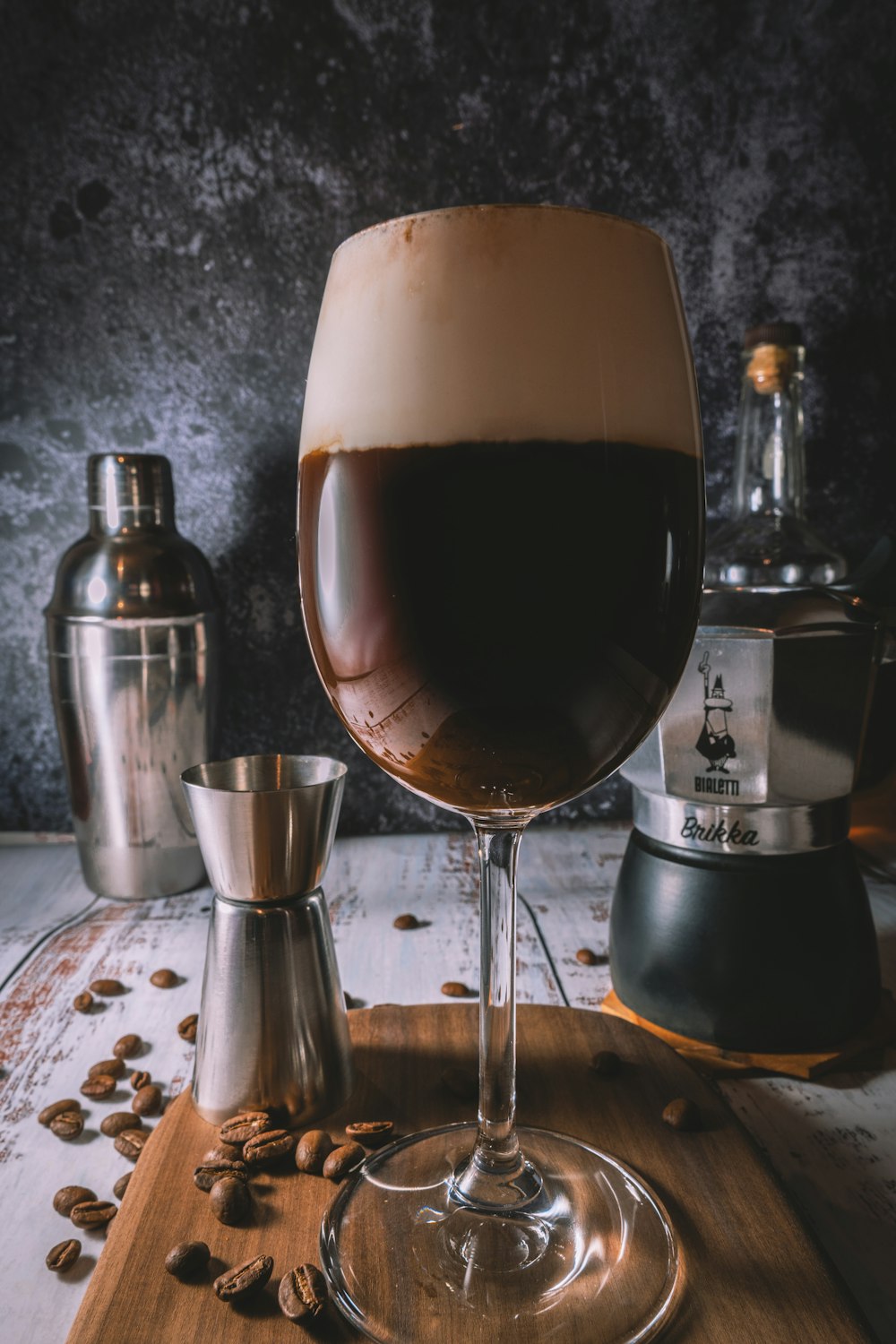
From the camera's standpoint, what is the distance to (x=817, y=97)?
1.23m

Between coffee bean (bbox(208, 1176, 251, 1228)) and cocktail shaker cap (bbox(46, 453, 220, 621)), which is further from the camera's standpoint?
cocktail shaker cap (bbox(46, 453, 220, 621))

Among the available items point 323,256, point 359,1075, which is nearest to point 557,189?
point 323,256

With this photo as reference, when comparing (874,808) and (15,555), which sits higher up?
(15,555)

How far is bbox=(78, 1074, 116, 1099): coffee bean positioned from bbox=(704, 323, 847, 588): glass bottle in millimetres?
809

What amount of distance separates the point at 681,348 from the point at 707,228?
94cm

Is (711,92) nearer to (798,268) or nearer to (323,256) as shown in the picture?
(798,268)

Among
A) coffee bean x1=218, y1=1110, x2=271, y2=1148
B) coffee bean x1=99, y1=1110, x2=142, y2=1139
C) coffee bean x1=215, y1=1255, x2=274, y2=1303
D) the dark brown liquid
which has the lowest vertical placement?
coffee bean x1=99, y1=1110, x2=142, y2=1139

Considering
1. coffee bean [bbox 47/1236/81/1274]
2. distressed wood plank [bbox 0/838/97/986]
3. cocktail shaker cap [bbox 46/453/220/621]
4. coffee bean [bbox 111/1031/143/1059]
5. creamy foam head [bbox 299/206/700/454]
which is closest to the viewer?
creamy foam head [bbox 299/206/700/454]

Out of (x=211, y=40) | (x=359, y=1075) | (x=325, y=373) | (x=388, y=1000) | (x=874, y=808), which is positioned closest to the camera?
(x=325, y=373)

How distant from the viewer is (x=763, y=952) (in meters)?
0.66

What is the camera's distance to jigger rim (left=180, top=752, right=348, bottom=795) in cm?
66

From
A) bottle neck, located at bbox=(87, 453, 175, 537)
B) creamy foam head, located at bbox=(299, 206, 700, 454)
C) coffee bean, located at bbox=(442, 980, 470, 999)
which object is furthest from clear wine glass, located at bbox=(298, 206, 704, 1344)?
bottle neck, located at bbox=(87, 453, 175, 537)

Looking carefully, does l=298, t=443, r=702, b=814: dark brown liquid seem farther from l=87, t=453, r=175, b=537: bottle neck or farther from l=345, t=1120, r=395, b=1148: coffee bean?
l=87, t=453, r=175, b=537: bottle neck

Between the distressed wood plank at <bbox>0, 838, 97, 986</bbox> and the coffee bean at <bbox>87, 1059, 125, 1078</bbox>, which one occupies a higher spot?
the coffee bean at <bbox>87, 1059, 125, 1078</bbox>
